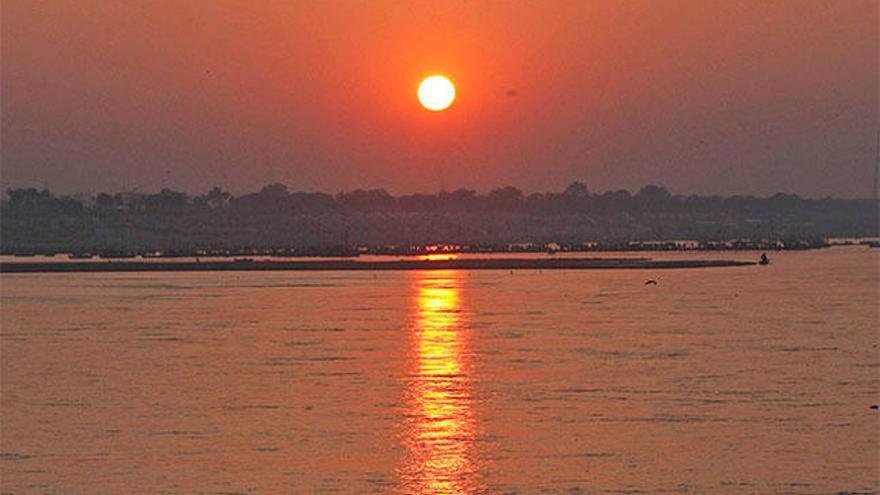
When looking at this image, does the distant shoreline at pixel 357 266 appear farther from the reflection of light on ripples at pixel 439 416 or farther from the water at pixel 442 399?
the reflection of light on ripples at pixel 439 416

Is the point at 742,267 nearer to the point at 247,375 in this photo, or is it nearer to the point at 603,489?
the point at 247,375

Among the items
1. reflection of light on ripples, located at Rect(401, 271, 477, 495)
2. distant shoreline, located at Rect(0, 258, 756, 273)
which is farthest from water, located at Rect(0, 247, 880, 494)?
distant shoreline, located at Rect(0, 258, 756, 273)

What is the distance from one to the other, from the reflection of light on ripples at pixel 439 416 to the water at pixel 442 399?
7 cm

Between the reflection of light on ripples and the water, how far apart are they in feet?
0.23

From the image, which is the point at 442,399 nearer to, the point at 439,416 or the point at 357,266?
the point at 439,416

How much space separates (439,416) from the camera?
28.0 metres

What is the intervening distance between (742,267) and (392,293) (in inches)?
1671

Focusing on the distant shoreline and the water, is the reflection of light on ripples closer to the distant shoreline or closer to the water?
the water

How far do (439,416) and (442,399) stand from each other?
249 centimetres

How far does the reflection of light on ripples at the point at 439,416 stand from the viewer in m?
22.2

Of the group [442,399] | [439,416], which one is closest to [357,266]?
[442,399]

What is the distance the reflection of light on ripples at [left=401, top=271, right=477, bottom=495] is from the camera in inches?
872

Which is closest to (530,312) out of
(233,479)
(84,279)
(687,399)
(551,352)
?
(551,352)

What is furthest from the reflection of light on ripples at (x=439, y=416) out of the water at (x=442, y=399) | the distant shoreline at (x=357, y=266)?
the distant shoreline at (x=357, y=266)
